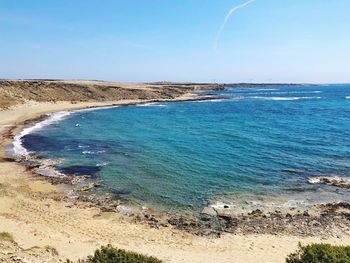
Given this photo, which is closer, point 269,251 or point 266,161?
point 269,251

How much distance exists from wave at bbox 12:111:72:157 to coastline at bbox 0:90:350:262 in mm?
13204

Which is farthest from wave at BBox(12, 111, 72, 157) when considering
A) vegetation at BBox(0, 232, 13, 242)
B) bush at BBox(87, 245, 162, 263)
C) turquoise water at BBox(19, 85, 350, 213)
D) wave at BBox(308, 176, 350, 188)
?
bush at BBox(87, 245, 162, 263)

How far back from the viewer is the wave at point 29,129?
39.8 meters

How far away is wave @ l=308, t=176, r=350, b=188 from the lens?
2888 cm

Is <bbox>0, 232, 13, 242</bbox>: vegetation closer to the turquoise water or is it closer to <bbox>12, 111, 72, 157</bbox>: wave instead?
the turquoise water

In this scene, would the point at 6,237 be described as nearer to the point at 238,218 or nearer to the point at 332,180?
the point at 238,218

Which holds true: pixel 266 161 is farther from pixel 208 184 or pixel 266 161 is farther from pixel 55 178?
pixel 55 178

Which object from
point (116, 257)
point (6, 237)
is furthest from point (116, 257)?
point (6, 237)

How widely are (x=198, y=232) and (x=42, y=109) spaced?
6387 cm

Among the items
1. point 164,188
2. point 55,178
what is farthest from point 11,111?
point 164,188

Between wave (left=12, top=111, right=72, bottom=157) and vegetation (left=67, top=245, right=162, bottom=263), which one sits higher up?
vegetation (left=67, top=245, right=162, bottom=263)

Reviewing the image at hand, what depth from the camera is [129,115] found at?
74.4m

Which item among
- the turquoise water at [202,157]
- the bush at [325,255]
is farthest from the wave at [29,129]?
the bush at [325,255]

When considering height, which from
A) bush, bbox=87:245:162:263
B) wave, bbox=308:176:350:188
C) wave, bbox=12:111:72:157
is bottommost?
wave, bbox=12:111:72:157
